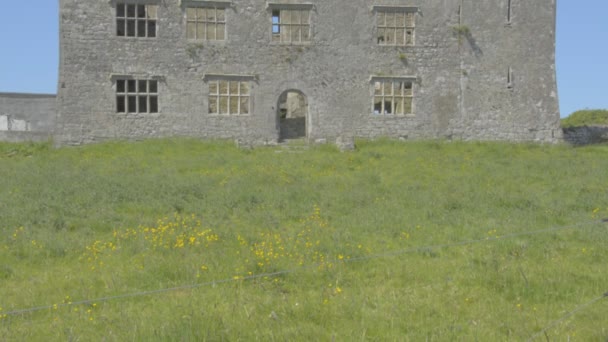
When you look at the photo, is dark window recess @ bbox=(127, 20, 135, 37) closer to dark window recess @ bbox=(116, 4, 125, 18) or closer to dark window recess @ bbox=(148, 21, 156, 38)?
dark window recess @ bbox=(116, 4, 125, 18)

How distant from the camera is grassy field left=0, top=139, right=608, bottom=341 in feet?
20.3

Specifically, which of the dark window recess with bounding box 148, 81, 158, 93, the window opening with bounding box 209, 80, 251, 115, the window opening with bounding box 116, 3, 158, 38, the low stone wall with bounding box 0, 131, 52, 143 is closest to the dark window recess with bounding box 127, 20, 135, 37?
the window opening with bounding box 116, 3, 158, 38

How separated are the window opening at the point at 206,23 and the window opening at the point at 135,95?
2.99 m

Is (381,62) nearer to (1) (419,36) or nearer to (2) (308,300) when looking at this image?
(1) (419,36)

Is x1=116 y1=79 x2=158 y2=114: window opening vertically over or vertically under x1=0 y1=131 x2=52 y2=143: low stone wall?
over

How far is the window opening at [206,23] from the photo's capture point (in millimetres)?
25984

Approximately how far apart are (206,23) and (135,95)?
4676 millimetres

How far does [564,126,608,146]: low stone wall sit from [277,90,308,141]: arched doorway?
13.8 m

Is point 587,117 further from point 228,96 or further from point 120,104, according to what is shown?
point 120,104

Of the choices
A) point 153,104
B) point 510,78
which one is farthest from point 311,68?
point 510,78

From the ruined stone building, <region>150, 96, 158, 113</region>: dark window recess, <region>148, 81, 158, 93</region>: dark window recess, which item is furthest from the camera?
<region>150, 96, 158, 113</region>: dark window recess

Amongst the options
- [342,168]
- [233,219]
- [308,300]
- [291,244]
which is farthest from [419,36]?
[308,300]

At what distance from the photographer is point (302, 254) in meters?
8.95

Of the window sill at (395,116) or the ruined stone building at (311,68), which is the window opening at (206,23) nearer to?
the ruined stone building at (311,68)
